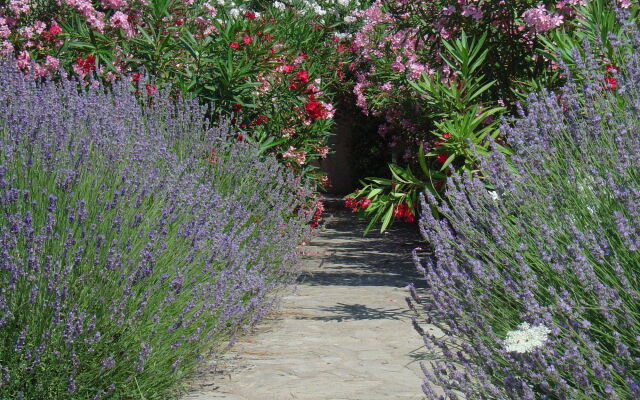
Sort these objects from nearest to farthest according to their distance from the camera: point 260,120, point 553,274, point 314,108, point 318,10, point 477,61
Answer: point 553,274 → point 477,61 → point 260,120 → point 314,108 → point 318,10

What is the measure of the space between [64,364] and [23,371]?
167mm

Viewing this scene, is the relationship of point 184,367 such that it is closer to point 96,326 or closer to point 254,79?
point 96,326

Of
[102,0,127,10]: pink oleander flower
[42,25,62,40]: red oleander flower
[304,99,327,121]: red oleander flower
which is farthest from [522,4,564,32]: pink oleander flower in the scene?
[42,25,62,40]: red oleander flower

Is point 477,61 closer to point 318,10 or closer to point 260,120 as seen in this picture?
point 260,120

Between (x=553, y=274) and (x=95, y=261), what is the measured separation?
1.85m

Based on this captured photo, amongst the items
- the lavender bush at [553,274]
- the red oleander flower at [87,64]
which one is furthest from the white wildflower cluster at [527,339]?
the red oleander flower at [87,64]

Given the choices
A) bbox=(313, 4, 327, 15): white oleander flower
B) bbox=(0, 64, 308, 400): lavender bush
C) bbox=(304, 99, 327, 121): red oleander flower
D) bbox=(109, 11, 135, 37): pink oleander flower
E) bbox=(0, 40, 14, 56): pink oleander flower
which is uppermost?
bbox=(313, 4, 327, 15): white oleander flower

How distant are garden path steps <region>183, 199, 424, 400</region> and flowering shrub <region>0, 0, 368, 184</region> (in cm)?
149

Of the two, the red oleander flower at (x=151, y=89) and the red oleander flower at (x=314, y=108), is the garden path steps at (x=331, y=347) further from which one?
the red oleander flower at (x=151, y=89)

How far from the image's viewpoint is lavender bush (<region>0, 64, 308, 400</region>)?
350 cm

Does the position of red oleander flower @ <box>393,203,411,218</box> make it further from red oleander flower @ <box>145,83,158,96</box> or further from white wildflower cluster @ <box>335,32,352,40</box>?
white wildflower cluster @ <box>335,32,352,40</box>

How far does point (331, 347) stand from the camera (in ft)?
17.2

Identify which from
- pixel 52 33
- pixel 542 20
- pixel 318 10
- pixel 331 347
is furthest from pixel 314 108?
pixel 331 347

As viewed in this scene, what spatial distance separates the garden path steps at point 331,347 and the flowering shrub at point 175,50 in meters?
1.49
